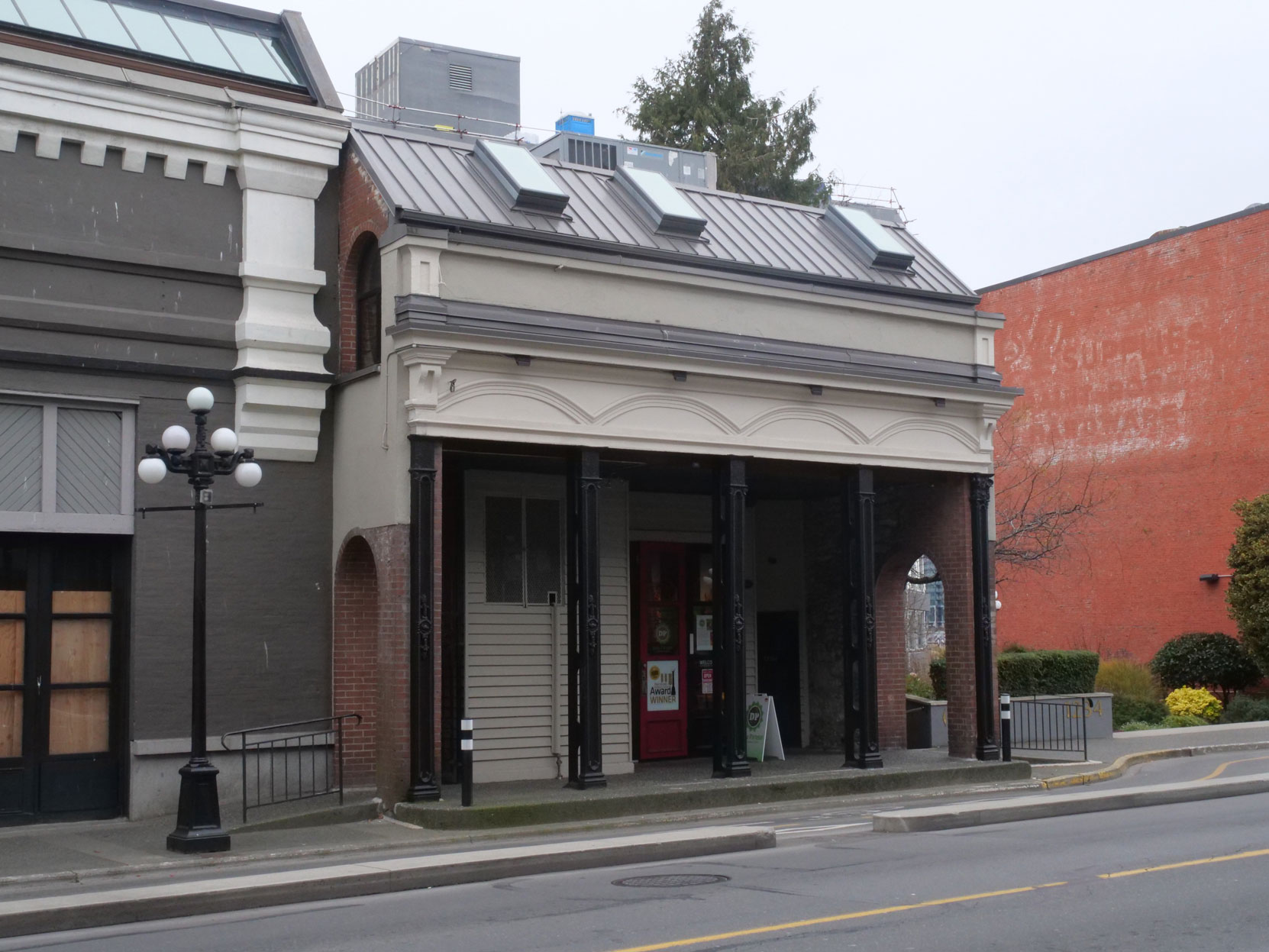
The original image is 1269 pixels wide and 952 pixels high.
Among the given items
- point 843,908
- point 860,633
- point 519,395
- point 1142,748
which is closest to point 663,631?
point 860,633

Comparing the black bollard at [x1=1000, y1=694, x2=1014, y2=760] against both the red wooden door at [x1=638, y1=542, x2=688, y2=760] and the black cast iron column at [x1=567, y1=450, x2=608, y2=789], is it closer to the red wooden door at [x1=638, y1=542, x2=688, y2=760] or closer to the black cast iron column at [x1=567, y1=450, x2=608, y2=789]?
the red wooden door at [x1=638, y1=542, x2=688, y2=760]

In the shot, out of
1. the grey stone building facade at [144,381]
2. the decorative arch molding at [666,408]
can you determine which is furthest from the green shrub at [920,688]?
the grey stone building facade at [144,381]

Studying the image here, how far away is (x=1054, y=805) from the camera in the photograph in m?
14.6

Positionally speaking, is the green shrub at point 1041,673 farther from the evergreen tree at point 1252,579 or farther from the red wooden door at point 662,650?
the red wooden door at point 662,650

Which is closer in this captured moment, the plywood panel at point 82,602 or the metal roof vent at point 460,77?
the plywood panel at point 82,602

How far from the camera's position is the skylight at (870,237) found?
1986 cm

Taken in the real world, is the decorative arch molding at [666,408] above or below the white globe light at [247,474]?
above

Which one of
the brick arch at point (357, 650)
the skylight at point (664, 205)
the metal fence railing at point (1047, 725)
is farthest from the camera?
the metal fence railing at point (1047, 725)

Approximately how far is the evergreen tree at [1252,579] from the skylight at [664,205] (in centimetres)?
1668

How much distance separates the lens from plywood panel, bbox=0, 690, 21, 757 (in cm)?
1478

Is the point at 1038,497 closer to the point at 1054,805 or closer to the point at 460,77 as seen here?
the point at 460,77

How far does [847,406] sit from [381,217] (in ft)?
21.5

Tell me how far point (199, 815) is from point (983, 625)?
10917mm

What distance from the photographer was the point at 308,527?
1656 centimetres
